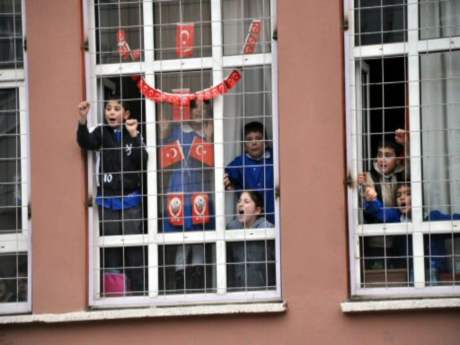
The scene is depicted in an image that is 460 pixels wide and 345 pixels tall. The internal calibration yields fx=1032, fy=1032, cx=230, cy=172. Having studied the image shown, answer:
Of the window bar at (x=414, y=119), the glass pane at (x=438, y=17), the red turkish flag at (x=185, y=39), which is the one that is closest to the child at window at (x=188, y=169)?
the red turkish flag at (x=185, y=39)

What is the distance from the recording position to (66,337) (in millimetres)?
8141

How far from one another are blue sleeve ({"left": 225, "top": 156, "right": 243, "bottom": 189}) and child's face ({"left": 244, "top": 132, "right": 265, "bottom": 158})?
0.37 ft

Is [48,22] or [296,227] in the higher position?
[48,22]

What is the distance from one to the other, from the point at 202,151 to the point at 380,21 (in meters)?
1.74

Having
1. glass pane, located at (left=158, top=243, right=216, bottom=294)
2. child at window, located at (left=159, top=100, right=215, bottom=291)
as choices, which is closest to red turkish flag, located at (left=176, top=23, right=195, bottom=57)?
child at window, located at (left=159, top=100, right=215, bottom=291)

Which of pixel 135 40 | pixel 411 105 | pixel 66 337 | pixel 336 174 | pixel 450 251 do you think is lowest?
pixel 66 337

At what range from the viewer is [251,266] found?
8180 mm

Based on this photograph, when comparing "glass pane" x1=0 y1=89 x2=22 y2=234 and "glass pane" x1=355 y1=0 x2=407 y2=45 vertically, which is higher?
"glass pane" x1=355 y1=0 x2=407 y2=45

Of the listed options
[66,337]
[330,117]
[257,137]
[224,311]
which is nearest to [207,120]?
[257,137]

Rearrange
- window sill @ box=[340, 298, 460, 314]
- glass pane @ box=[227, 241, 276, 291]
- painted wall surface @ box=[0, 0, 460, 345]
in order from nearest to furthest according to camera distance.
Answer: window sill @ box=[340, 298, 460, 314] → painted wall surface @ box=[0, 0, 460, 345] → glass pane @ box=[227, 241, 276, 291]

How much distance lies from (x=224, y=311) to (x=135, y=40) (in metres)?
2.31

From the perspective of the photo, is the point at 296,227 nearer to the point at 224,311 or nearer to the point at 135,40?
the point at 224,311

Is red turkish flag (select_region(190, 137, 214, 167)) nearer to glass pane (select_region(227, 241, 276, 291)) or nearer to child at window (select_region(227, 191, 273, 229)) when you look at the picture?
child at window (select_region(227, 191, 273, 229))

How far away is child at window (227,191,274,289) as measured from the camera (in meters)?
8.17
